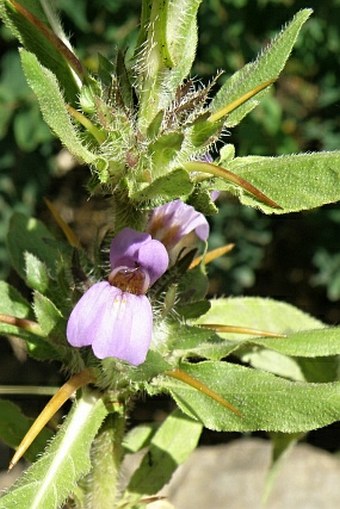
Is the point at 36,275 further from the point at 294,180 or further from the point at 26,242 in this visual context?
the point at 294,180

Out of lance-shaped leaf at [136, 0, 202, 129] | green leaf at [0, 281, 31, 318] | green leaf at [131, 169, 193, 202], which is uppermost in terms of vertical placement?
lance-shaped leaf at [136, 0, 202, 129]

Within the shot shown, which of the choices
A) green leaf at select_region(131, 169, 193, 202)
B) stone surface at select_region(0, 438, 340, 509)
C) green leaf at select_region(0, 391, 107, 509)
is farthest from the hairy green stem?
stone surface at select_region(0, 438, 340, 509)

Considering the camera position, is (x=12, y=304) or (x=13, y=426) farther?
(x=13, y=426)

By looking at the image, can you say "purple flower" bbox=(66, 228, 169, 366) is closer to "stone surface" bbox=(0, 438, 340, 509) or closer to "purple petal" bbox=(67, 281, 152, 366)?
"purple petal" bbox=(67, 281, 152, 366)

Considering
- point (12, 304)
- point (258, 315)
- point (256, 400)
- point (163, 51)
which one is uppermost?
point (163, 51)

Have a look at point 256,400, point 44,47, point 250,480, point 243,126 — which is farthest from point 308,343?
point 250,480

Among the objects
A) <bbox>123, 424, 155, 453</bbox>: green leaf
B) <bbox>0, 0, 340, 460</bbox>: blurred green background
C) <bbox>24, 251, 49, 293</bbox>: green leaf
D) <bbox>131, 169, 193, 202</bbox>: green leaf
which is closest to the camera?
<bbox>131, 169, 193, 202</bbox>: green leaf

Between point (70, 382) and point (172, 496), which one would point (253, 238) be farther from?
point (70, 382)

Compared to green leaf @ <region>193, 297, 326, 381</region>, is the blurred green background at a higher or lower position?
lower
